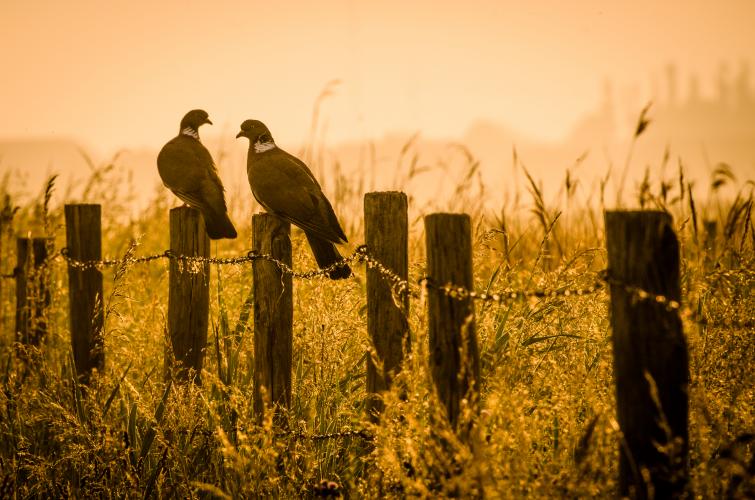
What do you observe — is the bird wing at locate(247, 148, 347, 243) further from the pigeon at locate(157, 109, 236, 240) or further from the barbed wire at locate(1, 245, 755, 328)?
the barbed wire at locate(1, 245, 755, 328)

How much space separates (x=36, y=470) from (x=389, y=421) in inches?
64.0

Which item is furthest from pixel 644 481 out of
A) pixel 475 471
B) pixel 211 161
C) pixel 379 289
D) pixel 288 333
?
pixel 211 161

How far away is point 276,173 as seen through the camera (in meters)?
4.37

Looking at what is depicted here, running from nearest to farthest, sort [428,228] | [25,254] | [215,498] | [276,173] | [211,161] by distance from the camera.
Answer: [428,228]
[215,498]
[276,173]
[211,161]
[25,254]

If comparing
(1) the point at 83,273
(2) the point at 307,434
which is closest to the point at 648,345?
(2) the point at 307,434

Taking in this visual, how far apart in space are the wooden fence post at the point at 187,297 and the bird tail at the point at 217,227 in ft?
1.18

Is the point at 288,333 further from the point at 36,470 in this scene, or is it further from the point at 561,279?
the point at 561,279

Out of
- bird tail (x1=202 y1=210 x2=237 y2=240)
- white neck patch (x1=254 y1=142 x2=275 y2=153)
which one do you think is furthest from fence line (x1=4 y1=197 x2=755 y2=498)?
white neck patch (x1=254 y1=142 x2=275 y2=153)

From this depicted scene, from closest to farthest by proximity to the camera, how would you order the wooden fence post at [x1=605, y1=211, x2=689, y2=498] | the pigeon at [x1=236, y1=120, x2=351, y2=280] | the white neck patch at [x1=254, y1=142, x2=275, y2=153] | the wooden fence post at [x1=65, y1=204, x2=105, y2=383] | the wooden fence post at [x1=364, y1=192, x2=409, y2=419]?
the wooden fence post at [x1=605, y1=211, x2=689, y2=498] → the wooden fence post at [x1=364, y1=192, x2=409, y2=419] → the pigeon at [x1=236, y1=120, x2=351, y2=280] → the wooden fence post at [x1=65, y1=204, x2=105, y2=383] → the white neck patch at [x1=254, y1=142, x2=275, y2=153]

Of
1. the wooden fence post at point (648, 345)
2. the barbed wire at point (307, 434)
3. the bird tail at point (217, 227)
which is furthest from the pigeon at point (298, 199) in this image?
the wooden fence post at point (648, 345)

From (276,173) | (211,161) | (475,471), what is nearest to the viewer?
(475,471)

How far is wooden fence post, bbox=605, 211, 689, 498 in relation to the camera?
200 cm

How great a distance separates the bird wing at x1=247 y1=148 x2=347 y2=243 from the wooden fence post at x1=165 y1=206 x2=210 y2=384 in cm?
53

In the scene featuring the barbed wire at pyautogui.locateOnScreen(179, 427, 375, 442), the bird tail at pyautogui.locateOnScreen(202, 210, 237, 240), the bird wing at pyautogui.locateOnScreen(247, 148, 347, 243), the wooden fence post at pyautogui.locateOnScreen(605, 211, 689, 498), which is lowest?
the barbed wire at pyautogui.locateOnScreen(179, 427, 375, 442)
